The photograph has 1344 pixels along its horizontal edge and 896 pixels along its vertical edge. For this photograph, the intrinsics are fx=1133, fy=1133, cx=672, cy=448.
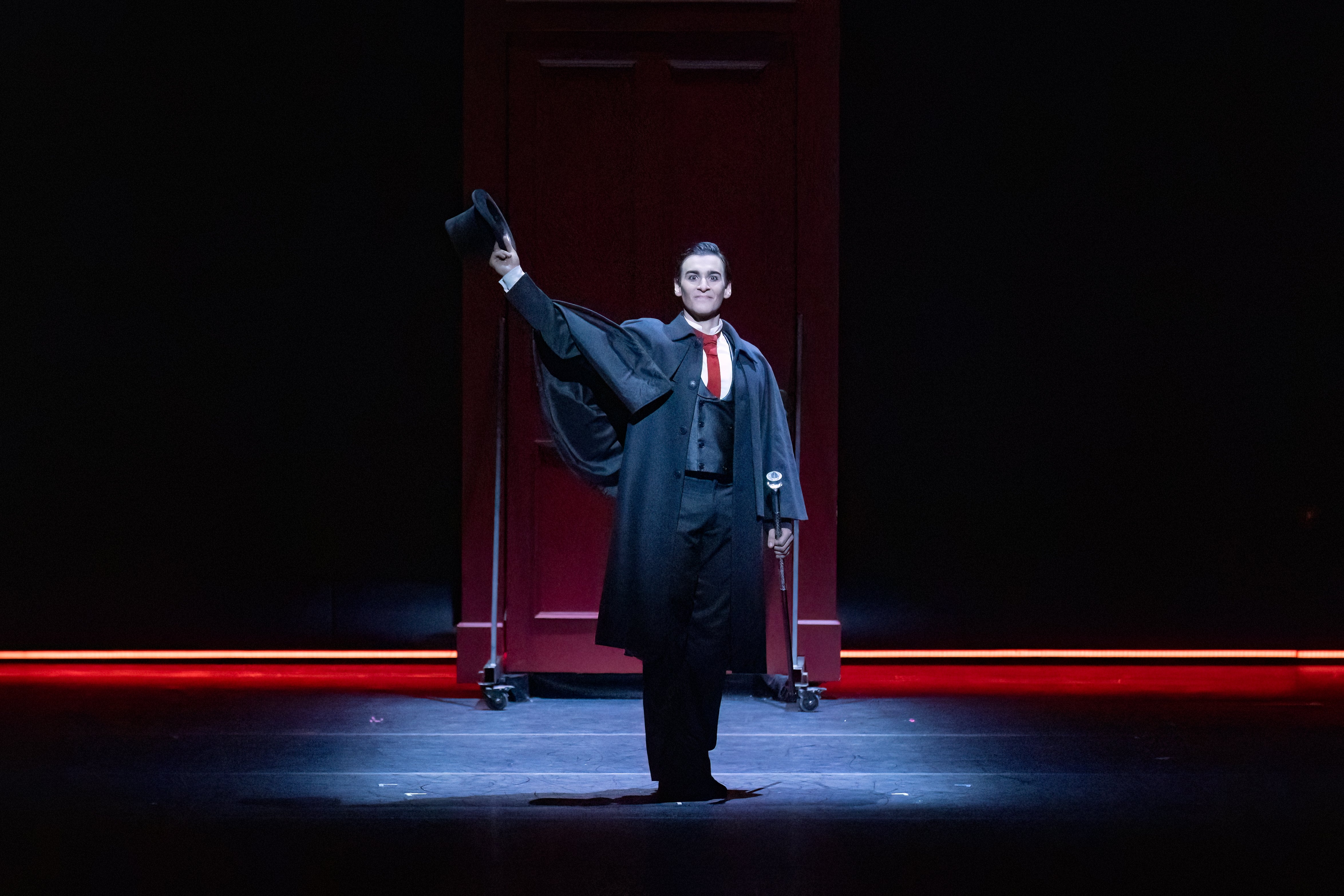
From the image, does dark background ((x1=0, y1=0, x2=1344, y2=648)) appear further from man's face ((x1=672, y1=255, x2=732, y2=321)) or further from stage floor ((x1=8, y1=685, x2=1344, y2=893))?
man's face ((x1=672, y1=255, x2=732, y2=321))

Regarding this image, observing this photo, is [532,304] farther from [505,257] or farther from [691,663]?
[691,663]

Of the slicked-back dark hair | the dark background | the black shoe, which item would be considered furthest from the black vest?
the dark background

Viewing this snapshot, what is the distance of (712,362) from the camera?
2787 mm

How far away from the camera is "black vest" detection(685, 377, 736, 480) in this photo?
2.71m

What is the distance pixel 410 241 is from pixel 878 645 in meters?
2.43

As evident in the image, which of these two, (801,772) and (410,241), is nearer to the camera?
(801,772)

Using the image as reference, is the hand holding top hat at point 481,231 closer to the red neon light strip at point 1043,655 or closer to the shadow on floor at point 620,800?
the shadow on floor at point 620,800

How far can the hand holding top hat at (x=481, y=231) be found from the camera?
2.55 m

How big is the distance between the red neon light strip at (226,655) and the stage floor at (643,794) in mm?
505

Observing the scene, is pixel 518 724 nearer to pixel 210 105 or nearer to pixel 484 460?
pixel 484 460

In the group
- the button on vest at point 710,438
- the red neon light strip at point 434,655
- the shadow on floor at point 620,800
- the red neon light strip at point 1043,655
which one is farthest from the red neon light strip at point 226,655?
the button on vest at point 710,438

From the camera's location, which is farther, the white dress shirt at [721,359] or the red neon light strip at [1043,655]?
the red neon light strip at [1043,655]

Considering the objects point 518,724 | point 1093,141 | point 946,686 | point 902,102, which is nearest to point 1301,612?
point 946,686

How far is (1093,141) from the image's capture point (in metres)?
4.41
